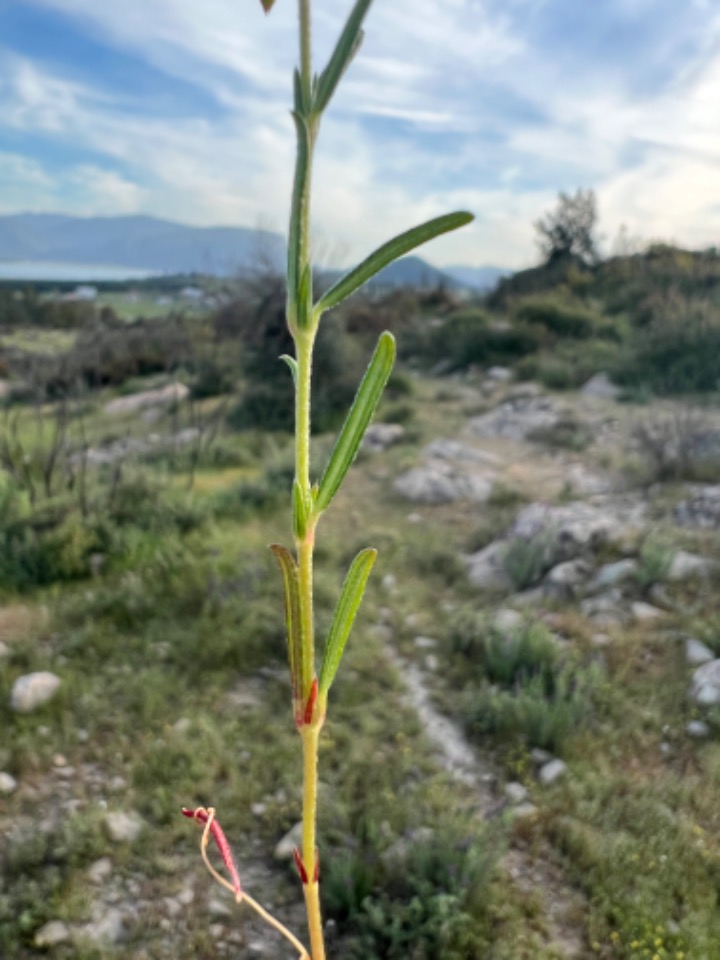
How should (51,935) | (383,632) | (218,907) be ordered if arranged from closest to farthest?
(51,935), (218,907), (383,632)

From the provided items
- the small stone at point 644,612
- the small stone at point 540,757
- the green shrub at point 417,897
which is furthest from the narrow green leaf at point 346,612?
the small stone at point 644,612

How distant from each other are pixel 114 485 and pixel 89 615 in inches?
45.8

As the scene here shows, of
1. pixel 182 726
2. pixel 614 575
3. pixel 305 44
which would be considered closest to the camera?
pixel 305 44

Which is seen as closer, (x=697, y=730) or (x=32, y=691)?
(x=697, y=730)

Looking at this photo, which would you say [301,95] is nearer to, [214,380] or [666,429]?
[666,429]

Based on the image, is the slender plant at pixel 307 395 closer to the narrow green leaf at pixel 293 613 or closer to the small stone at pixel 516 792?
the narrow green leaf at pixel 293 613

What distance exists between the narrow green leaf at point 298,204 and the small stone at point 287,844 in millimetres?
2219

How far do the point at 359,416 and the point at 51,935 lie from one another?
6.90 feet

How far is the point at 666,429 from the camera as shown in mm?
5684

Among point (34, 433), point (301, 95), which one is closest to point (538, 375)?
point (34, 433)

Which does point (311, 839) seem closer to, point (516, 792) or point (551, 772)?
point (516, 792)

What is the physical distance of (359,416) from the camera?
2.15 ft

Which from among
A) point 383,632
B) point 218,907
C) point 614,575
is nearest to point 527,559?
point 614,575

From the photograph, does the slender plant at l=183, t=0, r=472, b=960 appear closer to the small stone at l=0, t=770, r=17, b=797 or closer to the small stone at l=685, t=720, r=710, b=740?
the small stone at l=0, t=770, r=17, b=797
